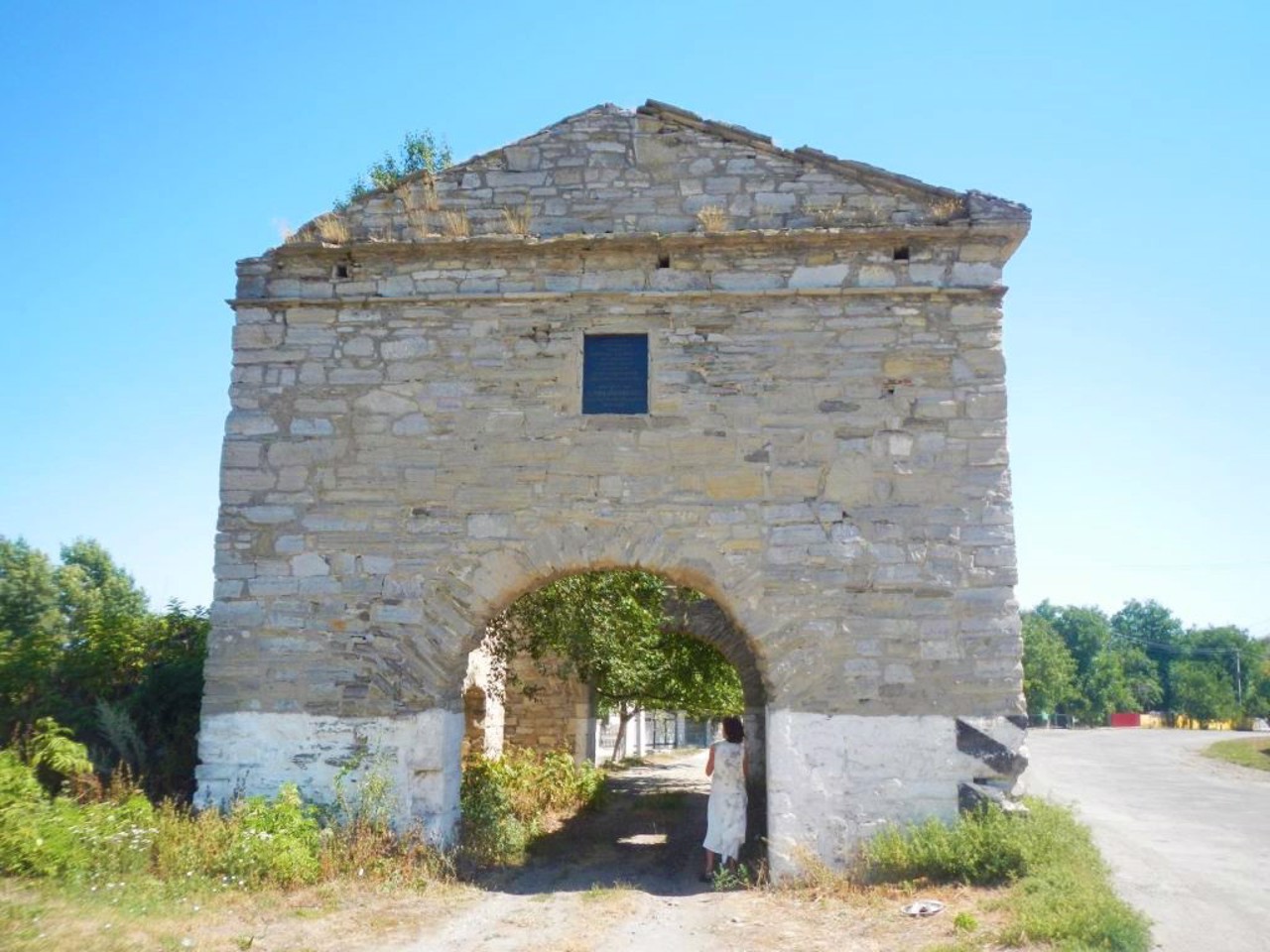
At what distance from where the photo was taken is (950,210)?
8.11 m

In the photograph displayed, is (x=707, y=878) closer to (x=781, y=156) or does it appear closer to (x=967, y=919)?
(x=967, y=919)

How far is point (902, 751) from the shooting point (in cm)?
737

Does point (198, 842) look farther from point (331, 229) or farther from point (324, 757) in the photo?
point (331, 229)

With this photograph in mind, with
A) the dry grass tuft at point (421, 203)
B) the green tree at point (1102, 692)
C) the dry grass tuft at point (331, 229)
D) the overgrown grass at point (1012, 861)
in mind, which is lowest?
the green tree at point (1102, 692)

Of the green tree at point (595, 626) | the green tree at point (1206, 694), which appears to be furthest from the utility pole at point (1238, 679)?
the green tree at point (595, 626)

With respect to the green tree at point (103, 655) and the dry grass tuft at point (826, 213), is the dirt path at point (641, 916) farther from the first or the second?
the dry grass tuft at point (826, 213)

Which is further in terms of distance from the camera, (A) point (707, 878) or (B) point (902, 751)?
(A) point (707, 878)

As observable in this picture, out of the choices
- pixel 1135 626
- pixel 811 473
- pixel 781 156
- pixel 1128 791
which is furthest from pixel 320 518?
pixel 1135 626

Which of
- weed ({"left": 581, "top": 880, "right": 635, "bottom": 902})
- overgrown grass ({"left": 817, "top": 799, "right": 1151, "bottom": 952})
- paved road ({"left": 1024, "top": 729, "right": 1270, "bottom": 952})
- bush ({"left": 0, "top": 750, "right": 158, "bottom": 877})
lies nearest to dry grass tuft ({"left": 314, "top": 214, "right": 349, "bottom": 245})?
bush ({"left": 0, "top": 750, "right": 158, "bottom": 877})

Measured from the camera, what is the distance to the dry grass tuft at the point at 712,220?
8180 mm

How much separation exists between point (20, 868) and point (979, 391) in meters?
7.87

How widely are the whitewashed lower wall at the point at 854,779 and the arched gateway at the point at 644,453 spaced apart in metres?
0.02

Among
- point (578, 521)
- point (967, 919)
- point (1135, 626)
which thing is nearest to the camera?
point (967, 919)

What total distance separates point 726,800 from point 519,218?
5.48 m
